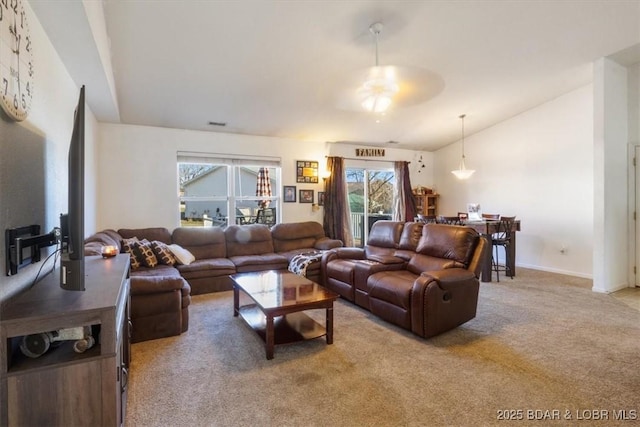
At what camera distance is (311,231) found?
18.8 feet

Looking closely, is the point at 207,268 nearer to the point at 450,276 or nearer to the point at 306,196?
the point at 306,196

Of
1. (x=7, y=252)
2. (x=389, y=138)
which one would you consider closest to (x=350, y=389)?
(x=7, y=252)

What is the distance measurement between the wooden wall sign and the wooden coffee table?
3.99 m

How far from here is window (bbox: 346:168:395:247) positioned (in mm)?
6949

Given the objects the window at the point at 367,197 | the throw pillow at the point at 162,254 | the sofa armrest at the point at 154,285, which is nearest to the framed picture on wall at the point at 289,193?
the window at the point at 367,197

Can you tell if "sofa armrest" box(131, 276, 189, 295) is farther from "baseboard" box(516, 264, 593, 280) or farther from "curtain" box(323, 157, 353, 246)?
"baseboard" box(516, 264, 593, 280)

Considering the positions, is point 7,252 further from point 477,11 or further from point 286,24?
point 477,11

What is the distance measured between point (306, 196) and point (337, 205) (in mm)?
642

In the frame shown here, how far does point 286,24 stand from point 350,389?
314cm

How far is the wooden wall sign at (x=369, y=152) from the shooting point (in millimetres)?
6699

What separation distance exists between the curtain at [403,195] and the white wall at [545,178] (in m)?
1.30

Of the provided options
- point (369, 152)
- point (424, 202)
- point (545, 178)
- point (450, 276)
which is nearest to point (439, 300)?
point (450, 276)

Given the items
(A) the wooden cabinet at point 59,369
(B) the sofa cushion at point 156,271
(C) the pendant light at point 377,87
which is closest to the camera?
(A) the wooden cabinet at point 59,369

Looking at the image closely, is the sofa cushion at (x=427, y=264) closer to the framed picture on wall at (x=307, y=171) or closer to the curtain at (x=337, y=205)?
the curtain at (x=337, y=205)
